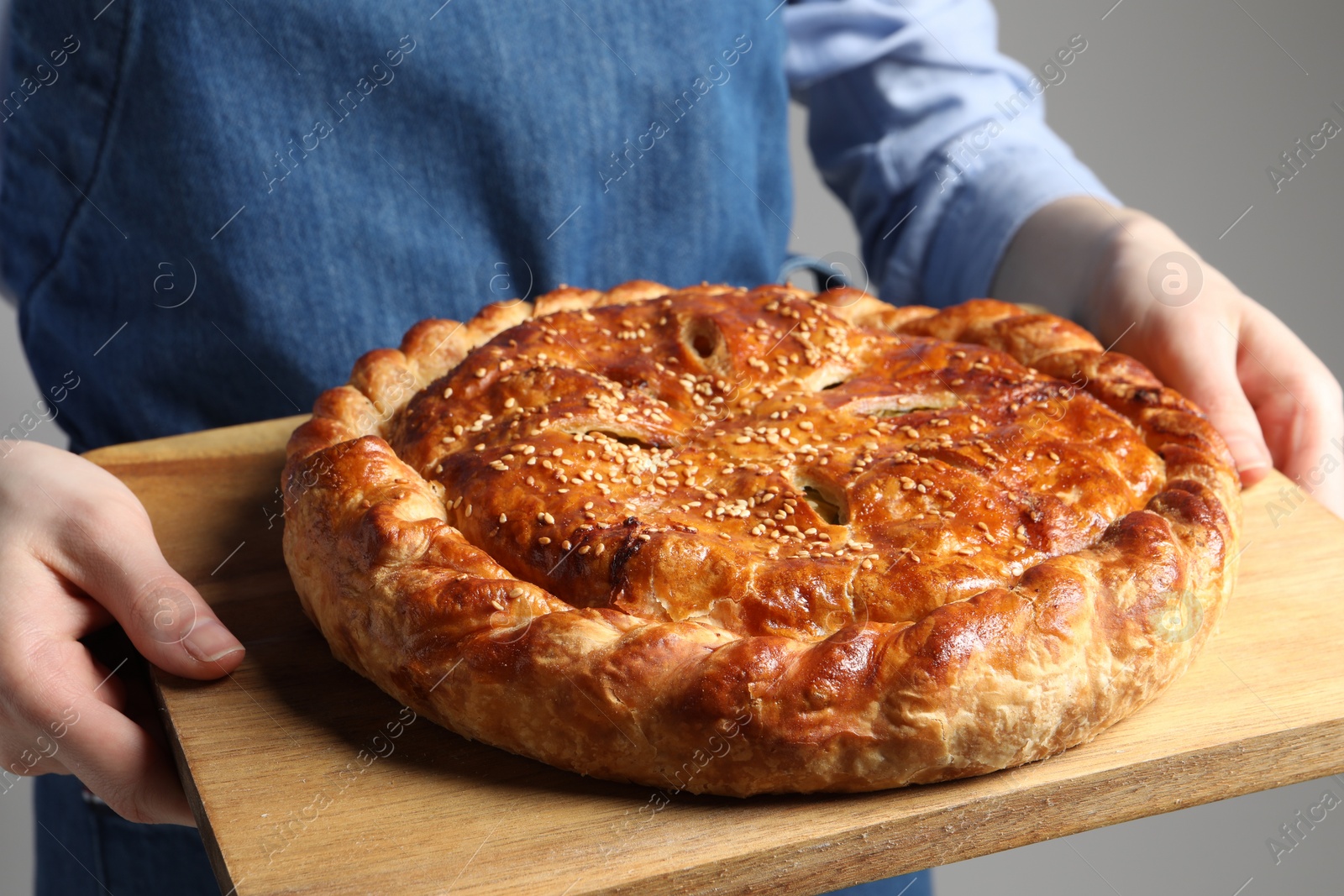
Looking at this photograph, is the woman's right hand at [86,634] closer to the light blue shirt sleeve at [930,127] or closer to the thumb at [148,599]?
the thumb at [148,599]

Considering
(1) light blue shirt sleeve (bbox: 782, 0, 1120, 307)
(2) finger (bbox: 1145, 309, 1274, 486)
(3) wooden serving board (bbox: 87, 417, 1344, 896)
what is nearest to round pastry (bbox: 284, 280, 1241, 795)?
(3) wooden serving board (bbox: 87, 417, 1344, 896)

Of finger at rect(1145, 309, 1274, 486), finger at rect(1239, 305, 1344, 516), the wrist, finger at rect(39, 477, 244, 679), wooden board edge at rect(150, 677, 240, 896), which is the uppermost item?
finger at rect(39, 477, 244, 679)

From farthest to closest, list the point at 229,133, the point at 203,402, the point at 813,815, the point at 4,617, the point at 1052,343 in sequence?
the point at 203,402 < the point at 229,133 < the point at 1052,343 < the point at 4,617 < the point at 813,815

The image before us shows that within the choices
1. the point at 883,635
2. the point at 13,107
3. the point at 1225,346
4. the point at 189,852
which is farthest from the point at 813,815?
the point at 13,107

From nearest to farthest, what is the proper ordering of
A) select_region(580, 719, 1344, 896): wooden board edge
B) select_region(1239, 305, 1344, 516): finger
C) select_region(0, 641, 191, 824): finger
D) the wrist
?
select_region(580, 719, 1344, 896): wooden board edge → select_region(0, 641, 191, 824): finger → select_region(1239, 305, 1344, 516): finger → the wrist

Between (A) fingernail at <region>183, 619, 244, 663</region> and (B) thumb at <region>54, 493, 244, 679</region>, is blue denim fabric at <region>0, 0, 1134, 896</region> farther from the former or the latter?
(A) fingernail at <region>183, 619, 244, 663</region>

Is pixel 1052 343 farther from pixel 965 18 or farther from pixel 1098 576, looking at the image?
pixel 965 18
